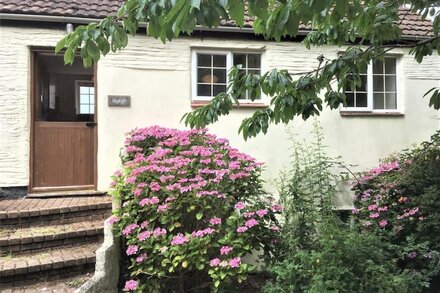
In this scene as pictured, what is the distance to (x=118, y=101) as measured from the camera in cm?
689

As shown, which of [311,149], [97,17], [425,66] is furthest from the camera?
[425,66]

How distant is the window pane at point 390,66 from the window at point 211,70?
114 inches

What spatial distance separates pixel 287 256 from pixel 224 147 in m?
1.83

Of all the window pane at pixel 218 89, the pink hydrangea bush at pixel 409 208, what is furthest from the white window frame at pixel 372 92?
the window pane at pixel 218 89

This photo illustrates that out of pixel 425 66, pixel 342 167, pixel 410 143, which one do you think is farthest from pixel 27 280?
pixel 425 66

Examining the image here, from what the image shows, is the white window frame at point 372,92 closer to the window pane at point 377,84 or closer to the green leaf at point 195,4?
the window pane at point 377,84

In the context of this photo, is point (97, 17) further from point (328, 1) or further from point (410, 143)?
point (410, 143)

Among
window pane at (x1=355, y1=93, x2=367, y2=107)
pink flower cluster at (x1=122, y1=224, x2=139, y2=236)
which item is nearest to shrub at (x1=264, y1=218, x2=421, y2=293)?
pink flower cluster at (x1=122, y1=224, x2=139, y2=236)

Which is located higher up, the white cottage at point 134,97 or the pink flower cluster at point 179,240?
the white cottage at point 134,97

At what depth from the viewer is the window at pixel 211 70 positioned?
7373 millimetres

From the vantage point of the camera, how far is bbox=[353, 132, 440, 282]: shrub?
5035 millimetres

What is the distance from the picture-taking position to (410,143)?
7.89m

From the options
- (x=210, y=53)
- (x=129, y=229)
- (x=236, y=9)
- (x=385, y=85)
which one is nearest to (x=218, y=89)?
(x=210, y=53)

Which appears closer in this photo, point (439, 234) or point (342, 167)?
point (439, 234)
